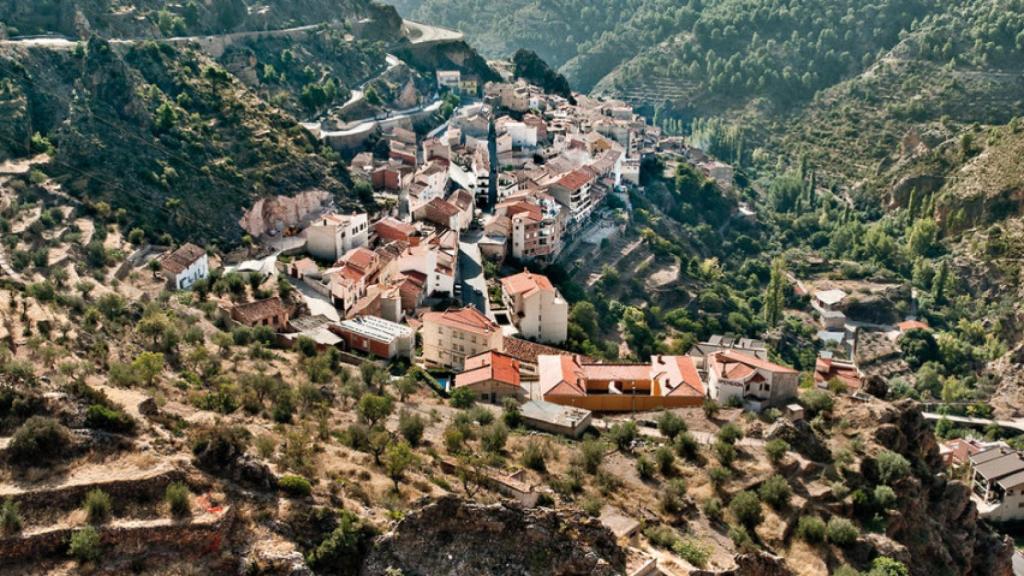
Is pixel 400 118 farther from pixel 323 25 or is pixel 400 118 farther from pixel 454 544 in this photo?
pixel 454 544

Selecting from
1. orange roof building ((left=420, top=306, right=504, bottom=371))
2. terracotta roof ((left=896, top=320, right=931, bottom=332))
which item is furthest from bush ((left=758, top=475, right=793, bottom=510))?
terracotta roof ((left=896, top=320, right=931, bottom=332))

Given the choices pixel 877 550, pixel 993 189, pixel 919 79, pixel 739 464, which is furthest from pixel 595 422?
pixel 919 79

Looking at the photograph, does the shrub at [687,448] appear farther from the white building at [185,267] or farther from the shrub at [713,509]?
the white building at [185,267]

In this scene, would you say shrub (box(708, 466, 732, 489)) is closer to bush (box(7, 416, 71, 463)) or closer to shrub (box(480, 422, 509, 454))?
shrub (box(480, 422, 509, 454))

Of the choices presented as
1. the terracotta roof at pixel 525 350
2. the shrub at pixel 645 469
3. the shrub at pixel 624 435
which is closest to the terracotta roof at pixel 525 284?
the terracotta roof at pixel 525 350

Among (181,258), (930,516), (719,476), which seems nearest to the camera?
(719,476)

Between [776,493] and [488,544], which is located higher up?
[488,544]

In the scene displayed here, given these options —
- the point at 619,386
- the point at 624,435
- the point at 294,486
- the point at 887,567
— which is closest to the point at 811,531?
the point at 887,567

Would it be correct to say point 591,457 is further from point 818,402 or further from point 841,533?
point 818,402
